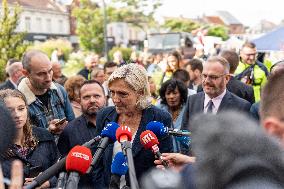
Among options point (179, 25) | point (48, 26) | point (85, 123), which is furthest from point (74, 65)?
point (179, 25)

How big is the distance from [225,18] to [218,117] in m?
116

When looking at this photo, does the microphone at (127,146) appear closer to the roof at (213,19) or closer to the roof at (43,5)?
the roof at (43,5)

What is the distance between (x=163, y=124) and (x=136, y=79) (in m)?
0.44

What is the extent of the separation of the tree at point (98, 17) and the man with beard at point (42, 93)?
1304 inches

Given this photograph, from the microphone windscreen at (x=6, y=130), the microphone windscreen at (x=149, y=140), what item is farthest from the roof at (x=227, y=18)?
the microphone windscreen at (x=6, y=130)

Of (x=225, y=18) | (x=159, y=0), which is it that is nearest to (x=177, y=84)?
(x=159, y=0)

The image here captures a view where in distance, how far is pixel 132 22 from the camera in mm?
43156

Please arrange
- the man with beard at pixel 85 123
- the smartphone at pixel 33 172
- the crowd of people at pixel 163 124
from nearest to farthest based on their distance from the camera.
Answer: the crowd of people at pixel 163 124, the smartphone at pixel 33 172, the man with beard at pixel 85 123

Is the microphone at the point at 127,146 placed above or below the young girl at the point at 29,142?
above

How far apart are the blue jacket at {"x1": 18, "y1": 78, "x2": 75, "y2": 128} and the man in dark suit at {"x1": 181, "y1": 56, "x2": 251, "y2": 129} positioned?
3.91 feet

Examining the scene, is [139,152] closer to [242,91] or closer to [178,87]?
[178,87]

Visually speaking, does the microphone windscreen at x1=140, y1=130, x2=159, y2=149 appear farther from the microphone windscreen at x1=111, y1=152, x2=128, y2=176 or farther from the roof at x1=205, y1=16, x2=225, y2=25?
the roof at x1=205, y1=16, x2=225, y2=25

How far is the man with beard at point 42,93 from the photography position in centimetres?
484

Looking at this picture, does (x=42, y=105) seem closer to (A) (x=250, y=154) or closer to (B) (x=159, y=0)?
(A) (x=250, y=154)
